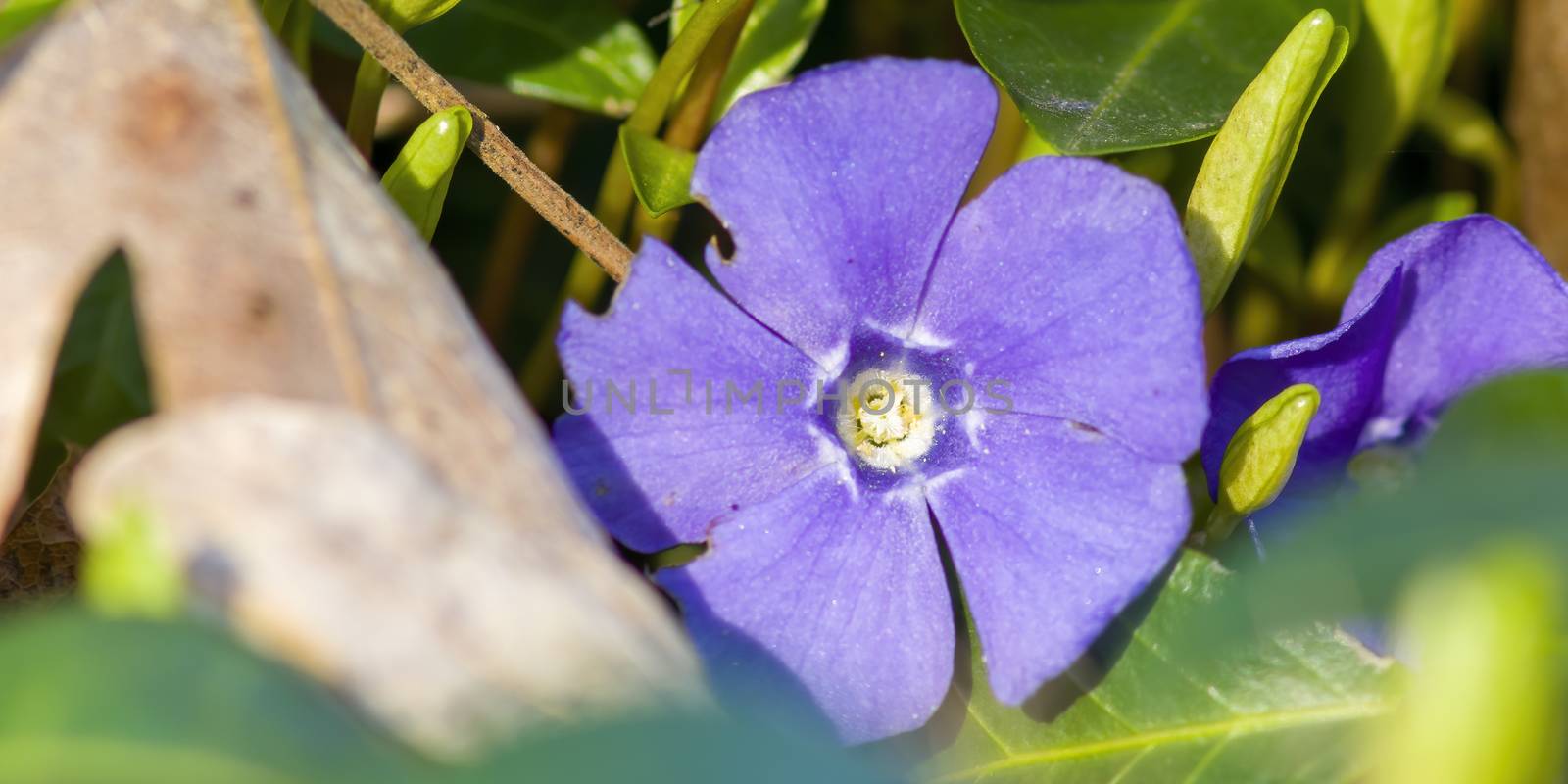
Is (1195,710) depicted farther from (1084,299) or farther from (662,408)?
(662,408)

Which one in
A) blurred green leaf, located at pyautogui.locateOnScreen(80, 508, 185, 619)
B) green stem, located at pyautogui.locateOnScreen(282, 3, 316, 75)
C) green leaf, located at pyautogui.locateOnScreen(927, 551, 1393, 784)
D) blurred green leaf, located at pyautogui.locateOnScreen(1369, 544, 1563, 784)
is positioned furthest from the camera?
green stem, located at pyautogui.locateOnScreen(282, 3, 316, 75)

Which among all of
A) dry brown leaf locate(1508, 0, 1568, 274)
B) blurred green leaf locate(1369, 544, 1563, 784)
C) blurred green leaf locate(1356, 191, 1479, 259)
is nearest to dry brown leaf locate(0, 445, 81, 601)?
blurred green leaf locate(1369, 544, 1563, 784)

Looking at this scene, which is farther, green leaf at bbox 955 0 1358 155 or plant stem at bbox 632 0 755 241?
plant stem at bbox 632 0 755 241

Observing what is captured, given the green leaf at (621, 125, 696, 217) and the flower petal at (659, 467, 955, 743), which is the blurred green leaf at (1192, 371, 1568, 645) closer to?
the flower petal at (659, 467, 955, 743)

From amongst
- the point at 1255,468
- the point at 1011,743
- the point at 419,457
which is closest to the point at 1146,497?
the point at 1255,468

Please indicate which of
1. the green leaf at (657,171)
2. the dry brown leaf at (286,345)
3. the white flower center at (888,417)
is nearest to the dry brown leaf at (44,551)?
the dry brown leaf at (286,345)

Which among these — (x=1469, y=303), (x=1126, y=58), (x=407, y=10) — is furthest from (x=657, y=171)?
(x=1469, y=303)

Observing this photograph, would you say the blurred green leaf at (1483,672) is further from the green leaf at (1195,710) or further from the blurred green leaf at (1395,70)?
the blurred green leaf at (1395,70)
